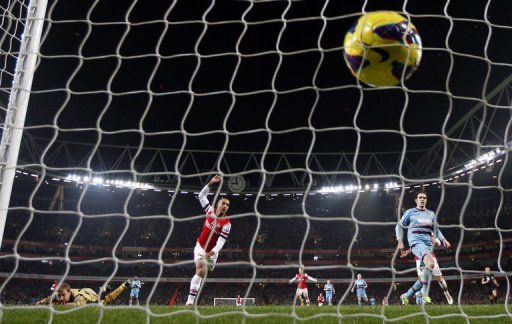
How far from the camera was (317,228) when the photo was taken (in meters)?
29.9

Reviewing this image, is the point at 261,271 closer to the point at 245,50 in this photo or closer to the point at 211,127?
the point at 211,127

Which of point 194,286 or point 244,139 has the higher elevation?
point 194,286

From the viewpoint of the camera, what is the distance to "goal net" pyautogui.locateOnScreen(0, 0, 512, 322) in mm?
4129

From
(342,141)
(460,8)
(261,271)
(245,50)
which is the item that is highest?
(460,8)

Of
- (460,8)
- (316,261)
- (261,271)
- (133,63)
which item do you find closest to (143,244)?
(261,271)

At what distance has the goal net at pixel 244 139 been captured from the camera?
163 inches

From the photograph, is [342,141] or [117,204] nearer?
[342,141]

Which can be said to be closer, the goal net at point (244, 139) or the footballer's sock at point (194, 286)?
the goal net at point (244, 139)

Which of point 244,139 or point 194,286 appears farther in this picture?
point 244,139

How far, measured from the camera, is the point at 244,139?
22.4 m

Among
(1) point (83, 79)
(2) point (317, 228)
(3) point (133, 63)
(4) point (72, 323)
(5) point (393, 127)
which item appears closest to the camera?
(4) point (72, 323)

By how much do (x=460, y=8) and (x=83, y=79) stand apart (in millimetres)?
12016

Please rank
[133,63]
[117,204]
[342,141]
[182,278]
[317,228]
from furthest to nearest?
[317,228]
[117,204]
[182,278]
[342,141]
[133,63]

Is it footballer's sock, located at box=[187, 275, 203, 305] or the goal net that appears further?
footballer's sock, located at box=[187, 275, 203, 305]
